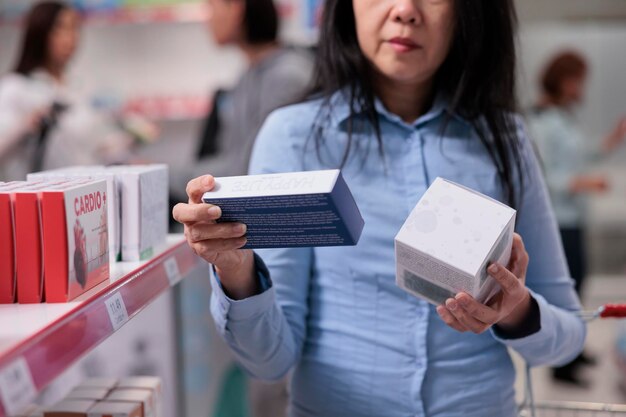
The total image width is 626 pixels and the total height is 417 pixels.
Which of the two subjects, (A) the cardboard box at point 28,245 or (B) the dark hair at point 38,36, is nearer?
(A) the cardboard box at point 28,245

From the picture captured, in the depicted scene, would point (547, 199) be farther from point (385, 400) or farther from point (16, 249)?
point (16, 249)

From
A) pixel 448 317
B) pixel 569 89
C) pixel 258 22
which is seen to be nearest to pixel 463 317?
pixel 448 317

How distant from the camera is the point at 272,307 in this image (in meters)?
1.41

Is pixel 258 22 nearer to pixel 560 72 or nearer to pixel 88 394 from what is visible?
pixel 88 394

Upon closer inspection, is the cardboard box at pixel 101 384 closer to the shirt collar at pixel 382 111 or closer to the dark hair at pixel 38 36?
the shirt collar at pixel 382 111

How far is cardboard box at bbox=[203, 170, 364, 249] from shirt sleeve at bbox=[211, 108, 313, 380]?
0.73ft

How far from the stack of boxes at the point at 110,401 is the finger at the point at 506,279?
0.69m

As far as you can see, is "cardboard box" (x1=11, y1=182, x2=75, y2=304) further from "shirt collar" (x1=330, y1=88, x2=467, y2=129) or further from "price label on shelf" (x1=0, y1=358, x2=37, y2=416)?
"shirt collar" (x1=330, y1=88, x2=467, y2=129)

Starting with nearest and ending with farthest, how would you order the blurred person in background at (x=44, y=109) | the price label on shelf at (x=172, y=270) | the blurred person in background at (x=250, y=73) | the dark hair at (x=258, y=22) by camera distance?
the price label on shelf at (x=172, y=270) → the blurred person in background at (x=250, y=73) → the dark hair at (x=258, y=22) → the blurred person in background at (x=44, y=109)

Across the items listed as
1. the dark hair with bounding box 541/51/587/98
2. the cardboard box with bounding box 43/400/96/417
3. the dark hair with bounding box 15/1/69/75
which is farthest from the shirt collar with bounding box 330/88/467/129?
the dark hair with bounding box 541/51/587/98

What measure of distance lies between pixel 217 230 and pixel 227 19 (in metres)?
2.16

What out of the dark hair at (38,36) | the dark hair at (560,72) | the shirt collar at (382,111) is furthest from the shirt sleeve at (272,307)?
the dark hair at (560,72)

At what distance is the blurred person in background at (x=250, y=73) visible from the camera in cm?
291

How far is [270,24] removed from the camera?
313 cm
